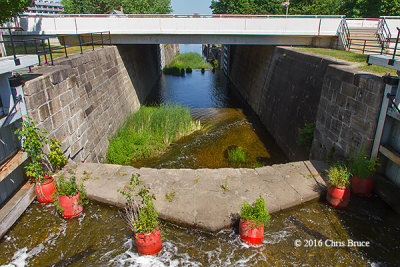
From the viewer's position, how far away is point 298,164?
753 cm

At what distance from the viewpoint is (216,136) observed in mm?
13398

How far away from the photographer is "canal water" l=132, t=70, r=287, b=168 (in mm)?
10680

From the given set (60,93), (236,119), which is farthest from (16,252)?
(236,119)

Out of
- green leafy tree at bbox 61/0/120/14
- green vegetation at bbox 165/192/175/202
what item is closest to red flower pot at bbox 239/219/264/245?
green vegetation at bbox 165/192/175/202

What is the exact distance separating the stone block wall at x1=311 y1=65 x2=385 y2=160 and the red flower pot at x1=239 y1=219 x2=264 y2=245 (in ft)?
11.3

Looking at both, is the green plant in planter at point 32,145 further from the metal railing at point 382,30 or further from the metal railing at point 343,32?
the metal railing at point 382,30

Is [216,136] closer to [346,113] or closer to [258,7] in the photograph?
[346,113]

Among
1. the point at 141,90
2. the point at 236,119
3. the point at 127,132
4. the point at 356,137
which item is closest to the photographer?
the point at 356,137

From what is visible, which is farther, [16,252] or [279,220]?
[279,220]

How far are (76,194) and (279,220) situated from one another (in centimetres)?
435

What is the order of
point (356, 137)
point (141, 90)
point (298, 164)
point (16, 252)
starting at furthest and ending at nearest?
point (141, 90), point (298, 164), point (356, 137), point (16, 252)

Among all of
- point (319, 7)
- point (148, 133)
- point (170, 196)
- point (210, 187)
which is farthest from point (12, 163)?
point (319, 7)

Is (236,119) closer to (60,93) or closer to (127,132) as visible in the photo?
(127,132)

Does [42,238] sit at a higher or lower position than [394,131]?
lower
